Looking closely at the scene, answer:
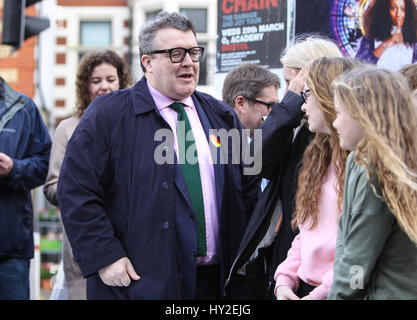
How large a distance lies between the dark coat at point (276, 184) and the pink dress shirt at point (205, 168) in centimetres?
21

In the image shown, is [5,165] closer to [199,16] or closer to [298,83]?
[298,83]

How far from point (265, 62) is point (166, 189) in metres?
1.58

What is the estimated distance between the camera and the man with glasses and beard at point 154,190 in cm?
325

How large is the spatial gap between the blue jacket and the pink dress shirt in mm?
1260

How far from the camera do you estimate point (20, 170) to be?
14.1ft

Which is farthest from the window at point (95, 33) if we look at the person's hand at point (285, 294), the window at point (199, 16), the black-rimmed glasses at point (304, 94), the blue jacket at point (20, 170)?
the person's hand at point (285, 294)

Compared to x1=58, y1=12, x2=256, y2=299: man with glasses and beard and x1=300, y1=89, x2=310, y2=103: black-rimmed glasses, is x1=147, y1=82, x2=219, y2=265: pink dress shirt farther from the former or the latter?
x1=300, y1=89, x2=310, y2=103: black-rimmed glasses

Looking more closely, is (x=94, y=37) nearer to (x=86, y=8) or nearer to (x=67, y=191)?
(x=86, y=8)

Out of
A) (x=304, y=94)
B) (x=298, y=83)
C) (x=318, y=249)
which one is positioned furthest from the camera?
(x=298, y=83)

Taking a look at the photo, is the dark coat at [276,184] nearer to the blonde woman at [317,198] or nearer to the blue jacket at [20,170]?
the blonde woman at [317,198]

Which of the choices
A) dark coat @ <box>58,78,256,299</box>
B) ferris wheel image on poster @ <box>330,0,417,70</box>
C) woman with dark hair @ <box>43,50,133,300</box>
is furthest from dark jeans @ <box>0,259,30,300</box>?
ferris wheel image on poster @ <box>330,0,417,70</box>

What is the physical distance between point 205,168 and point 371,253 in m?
1.36

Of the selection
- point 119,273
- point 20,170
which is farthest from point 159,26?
point 20,170
